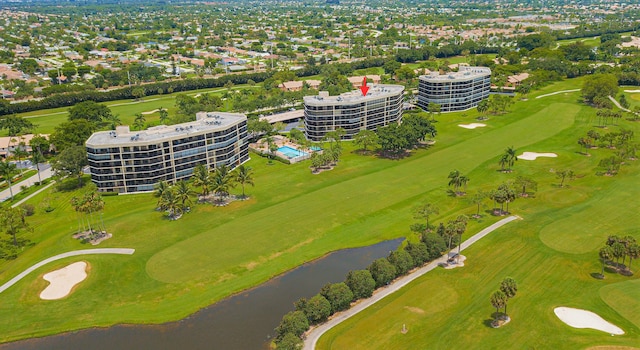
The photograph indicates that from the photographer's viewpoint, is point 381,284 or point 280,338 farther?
point 381,284

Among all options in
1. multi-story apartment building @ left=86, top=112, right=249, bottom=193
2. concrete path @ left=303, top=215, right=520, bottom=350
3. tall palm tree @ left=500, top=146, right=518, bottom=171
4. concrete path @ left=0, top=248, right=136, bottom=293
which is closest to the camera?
concrete path @ left=303, top=215, right=520, bottom=350

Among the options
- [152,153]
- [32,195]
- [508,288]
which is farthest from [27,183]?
[508,288]

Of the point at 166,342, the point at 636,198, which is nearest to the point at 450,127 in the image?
the point at 636,198

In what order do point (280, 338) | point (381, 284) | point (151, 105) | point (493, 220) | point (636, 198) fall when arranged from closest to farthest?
point (280, 338), point (381, 284), point (493, 220), point (636, 198), point (151, 105)

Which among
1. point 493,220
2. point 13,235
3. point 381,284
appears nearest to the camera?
point 381,284

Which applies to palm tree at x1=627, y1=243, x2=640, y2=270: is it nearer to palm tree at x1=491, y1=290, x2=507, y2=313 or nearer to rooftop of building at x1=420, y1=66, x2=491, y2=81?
palm tree at x1=491, y1=290, x2=507, y2=313

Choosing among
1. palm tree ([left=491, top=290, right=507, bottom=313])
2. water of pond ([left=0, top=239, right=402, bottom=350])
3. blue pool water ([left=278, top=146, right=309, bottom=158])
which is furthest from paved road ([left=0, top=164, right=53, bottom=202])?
palm tree ([left=491, top=290, right=507, bottom=313])

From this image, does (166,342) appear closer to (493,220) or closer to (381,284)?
(381,284)
